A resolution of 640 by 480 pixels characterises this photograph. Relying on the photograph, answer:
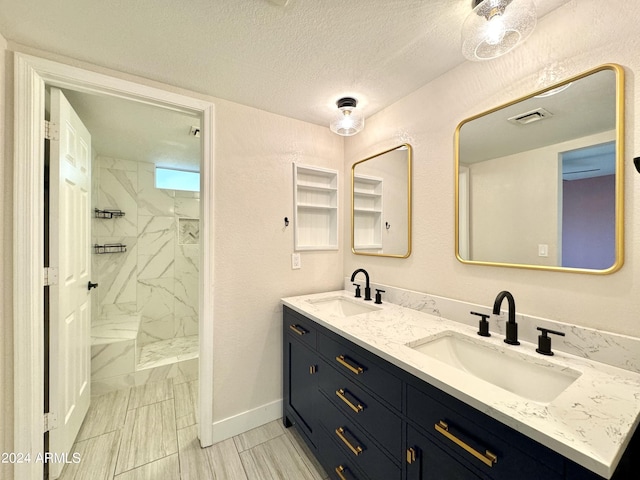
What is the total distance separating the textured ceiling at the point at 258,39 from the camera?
1064 mm

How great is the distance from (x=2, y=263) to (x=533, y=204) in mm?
2414

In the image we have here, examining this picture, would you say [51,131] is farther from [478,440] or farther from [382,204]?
[478,440]

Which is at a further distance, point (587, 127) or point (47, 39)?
point (47, 39)

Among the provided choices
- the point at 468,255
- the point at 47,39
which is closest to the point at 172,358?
the point at 47,39

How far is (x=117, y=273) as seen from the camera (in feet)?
9.96

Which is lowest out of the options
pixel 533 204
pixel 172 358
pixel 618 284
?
pixel 172 358

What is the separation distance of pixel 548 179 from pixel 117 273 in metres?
3.89

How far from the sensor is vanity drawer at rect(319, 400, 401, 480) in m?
1.04

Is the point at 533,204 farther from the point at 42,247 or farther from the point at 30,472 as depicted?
the point at 30,472

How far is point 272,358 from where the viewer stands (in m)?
1.94

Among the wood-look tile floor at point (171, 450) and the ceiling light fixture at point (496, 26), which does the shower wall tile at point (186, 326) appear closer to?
the wood-look tile floor at point (171, 450)

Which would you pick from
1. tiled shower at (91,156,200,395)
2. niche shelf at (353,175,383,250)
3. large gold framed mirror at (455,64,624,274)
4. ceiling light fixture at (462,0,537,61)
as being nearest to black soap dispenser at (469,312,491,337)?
large gold framed mirror at (455,64,624,274)

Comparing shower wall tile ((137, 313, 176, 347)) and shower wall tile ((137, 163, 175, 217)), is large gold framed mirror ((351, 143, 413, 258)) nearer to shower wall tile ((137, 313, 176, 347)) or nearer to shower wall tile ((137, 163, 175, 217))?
shower wall tile ((137, 163, 175, 217))

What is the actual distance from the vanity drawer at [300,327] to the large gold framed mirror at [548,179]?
0.93 m
